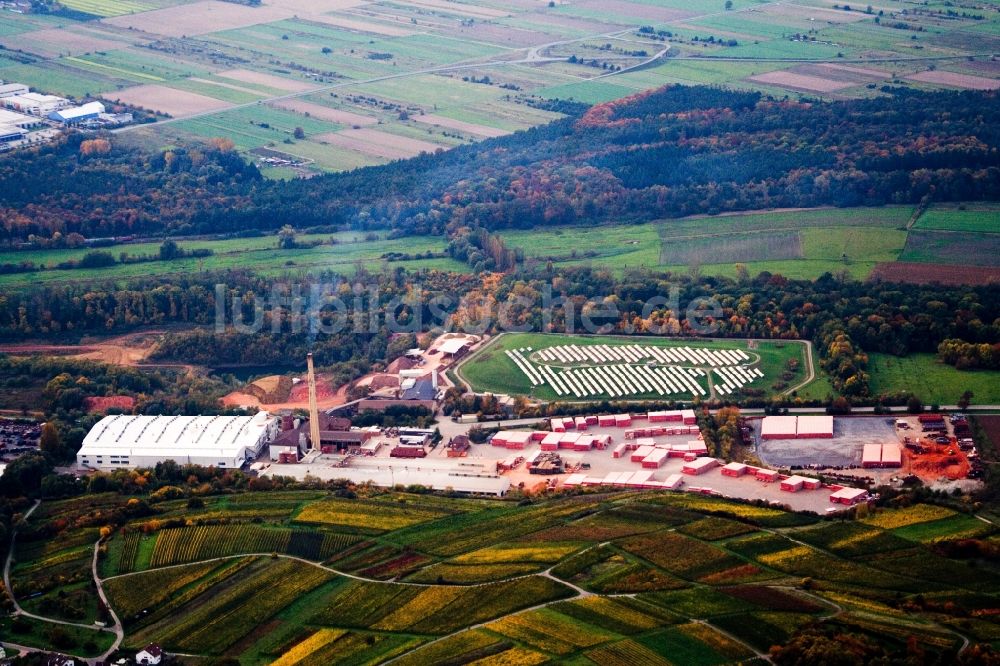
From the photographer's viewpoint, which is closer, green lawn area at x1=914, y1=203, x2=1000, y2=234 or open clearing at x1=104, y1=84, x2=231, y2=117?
green lawn area at x1=914, y1=203, x2=1000, y2=234

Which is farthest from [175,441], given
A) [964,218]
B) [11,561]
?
[964,218]

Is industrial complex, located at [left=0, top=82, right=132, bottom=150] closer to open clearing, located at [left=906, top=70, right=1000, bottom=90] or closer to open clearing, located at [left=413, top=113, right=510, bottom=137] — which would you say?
open clearing, located at [left=413, top=113, right=510, bottom=137]

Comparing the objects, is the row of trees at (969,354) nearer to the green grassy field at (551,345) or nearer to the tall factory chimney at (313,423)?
the green grassy field at (551,345)

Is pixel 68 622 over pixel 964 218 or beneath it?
beneath

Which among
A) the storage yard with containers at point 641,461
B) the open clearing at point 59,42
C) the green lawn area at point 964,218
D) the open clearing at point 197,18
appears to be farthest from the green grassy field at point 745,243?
the open clearing at point 197,18

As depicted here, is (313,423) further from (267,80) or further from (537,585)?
(267,80)

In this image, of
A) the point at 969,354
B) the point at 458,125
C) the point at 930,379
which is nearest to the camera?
the point at 930,379

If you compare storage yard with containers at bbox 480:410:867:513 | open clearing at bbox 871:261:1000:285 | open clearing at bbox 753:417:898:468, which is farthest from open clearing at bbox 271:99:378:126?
open clearing at bbox 753:417:898:468
